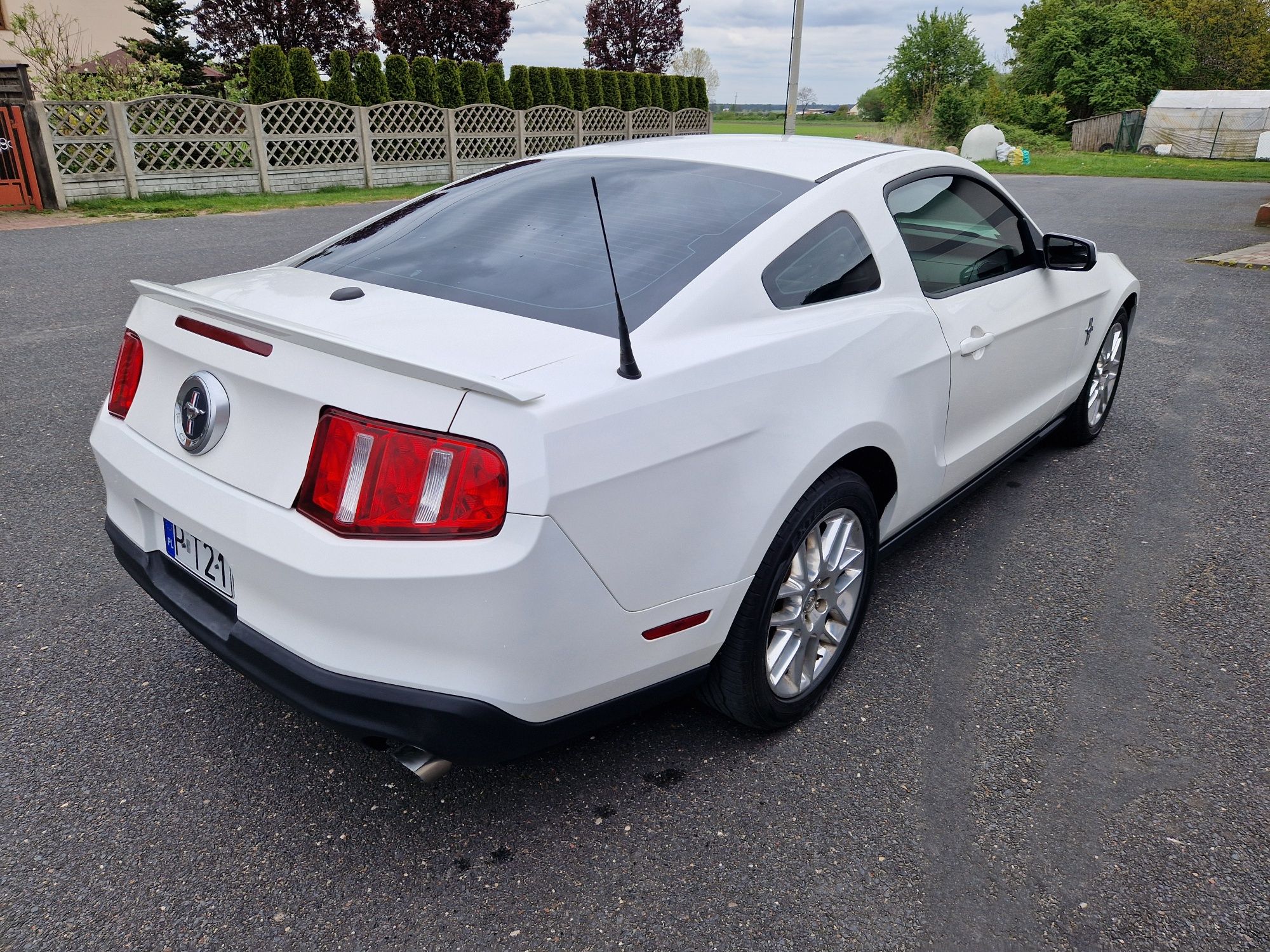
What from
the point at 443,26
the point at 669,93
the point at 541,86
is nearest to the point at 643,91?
the point at 669,93

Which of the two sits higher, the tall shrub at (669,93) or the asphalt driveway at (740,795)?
the tall shrub at (669,93)

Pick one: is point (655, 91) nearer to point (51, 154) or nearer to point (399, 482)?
point (51, 154)

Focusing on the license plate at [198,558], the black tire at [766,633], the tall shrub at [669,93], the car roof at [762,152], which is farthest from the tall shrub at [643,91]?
the license plate at [198,558]

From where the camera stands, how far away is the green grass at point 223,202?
13.7 m

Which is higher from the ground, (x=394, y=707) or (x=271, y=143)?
(x=271, y=143)

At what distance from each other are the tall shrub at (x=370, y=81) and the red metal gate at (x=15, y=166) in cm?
702

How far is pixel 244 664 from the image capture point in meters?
1.98

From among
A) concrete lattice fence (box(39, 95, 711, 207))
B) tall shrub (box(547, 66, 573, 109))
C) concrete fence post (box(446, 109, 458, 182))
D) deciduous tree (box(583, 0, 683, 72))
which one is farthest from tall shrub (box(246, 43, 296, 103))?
deciduous tree (box(583, 0, 683, 72))

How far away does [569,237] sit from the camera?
2.56 meters

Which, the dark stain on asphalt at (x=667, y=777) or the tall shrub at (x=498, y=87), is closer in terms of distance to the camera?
the dark stain on asphalt at (x=667, y=777)

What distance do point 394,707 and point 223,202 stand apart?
51.7ft

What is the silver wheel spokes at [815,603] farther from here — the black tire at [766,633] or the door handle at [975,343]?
the door handle at [975,343]

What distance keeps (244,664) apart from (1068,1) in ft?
252

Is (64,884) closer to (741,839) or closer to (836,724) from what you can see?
(741,839)
